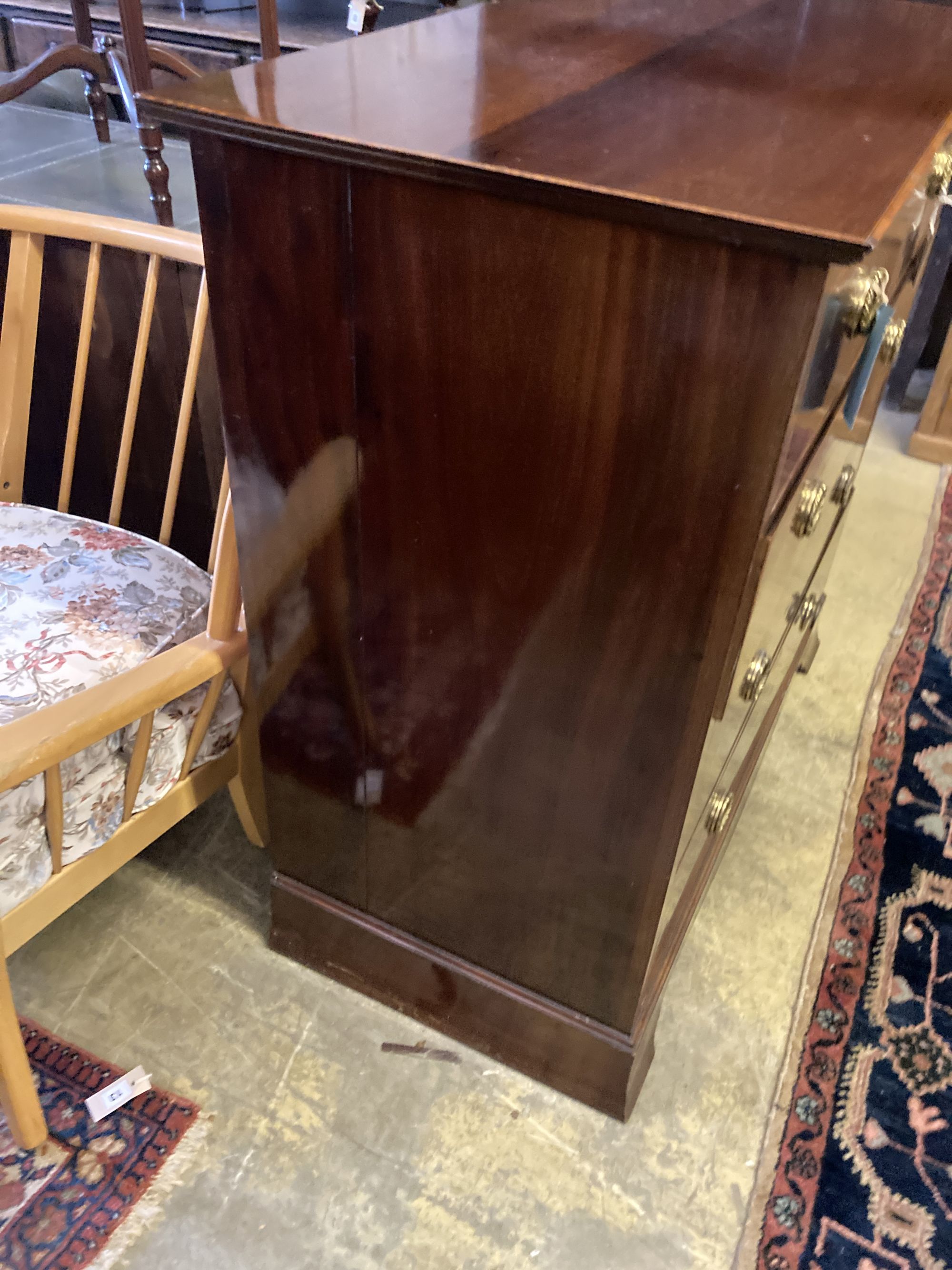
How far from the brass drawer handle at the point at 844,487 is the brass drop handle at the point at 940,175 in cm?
34

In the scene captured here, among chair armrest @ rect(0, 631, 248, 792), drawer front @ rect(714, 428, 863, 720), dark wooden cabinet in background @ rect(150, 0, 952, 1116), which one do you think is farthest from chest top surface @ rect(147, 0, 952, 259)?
chair armrest @ rect(0, 631, 248, 792)

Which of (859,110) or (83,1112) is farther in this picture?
(83,1112)

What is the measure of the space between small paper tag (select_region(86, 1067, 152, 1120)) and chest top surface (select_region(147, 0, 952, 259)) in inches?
39.5

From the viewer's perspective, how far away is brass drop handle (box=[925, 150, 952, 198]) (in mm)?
837

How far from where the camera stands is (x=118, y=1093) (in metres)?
1.07

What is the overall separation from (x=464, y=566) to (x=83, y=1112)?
31.0 inches

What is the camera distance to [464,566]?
815mm

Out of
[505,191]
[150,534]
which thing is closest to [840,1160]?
[505,191]

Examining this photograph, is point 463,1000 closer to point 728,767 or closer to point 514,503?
point 728,767

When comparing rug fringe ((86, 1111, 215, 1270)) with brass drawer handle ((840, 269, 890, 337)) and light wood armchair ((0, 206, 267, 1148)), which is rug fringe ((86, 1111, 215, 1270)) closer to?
light wood armchair ((0, 206, 267, 1148))

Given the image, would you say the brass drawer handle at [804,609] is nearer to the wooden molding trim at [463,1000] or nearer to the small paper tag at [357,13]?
the wooden molding trim at [463,1000]

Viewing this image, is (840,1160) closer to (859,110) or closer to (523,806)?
(523,806)

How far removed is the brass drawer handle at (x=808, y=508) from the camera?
84cm

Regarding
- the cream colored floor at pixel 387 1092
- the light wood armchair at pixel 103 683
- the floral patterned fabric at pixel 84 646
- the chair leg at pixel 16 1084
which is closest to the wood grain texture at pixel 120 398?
the light wood armchair at pixel 103 683
